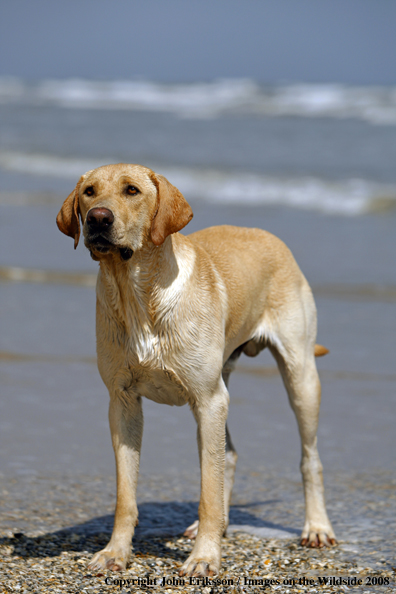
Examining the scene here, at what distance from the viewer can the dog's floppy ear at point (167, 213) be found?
3.22 metres

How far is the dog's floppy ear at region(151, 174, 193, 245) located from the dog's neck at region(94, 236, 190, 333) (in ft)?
0.42

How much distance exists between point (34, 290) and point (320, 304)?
330cm

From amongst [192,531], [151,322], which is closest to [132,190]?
[151,322]

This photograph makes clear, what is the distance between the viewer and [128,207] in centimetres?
322

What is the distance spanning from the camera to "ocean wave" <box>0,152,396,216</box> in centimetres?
1470

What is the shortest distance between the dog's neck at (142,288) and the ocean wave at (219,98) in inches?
905

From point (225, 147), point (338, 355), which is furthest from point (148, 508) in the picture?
point (225, 147)

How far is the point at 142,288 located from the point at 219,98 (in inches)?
1233

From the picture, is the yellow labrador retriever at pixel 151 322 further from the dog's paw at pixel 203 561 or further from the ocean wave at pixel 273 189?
the ocean wave at pixel 273 189

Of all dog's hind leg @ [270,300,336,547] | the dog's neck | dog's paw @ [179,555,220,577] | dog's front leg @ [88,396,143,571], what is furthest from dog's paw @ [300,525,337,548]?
the dog's neck

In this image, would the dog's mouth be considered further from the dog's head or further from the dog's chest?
the dog's chest

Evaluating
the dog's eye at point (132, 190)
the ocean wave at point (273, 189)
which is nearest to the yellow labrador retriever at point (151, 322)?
the dog's eye at point (132, 190)

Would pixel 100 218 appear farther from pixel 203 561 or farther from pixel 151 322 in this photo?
pixel 203 561

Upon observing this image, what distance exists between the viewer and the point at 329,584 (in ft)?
10.9
